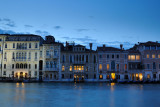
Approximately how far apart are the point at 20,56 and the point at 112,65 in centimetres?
2509

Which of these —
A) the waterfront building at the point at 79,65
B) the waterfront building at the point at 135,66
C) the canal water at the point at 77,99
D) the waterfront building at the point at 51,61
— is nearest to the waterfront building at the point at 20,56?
the waterfront building at the point at 51,61

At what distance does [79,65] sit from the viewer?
2183 inches

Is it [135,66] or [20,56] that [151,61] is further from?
[20,56]

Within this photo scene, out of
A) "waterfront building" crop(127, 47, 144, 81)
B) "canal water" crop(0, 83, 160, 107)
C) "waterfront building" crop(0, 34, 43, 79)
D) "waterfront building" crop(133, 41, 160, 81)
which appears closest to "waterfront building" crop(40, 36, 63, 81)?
"waterfront building" crop(0, 34, 43, 79)

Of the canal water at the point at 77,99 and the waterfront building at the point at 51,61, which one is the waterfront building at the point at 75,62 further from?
the canal water at the point at 77,99

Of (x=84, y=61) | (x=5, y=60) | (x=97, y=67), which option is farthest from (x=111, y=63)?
(x=5, y=60)

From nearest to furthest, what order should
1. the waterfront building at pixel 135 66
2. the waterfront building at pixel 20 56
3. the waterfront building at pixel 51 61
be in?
1. the waterfront building at pixel 135 66
2. the waterfront building at pixel 51 61
3. the waterfront building at pixel 20 56

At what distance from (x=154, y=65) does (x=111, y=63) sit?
11.4 metres

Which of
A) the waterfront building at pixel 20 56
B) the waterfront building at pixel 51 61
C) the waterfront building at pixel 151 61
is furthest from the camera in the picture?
the waterfront building at pixel 20 56

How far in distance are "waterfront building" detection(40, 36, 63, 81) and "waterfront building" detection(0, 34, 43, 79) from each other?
2094mm

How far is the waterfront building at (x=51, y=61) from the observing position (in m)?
55.3

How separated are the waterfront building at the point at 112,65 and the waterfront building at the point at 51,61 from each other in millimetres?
10993

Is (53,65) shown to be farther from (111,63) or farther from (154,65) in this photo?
(154,65)

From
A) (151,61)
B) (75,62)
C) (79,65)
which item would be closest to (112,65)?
(79,65)
